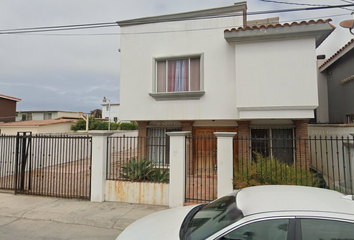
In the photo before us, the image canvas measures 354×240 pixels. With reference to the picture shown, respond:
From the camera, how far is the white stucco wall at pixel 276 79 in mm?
6582

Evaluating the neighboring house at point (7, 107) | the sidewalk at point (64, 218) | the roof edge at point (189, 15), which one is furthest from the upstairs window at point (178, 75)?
the neighboring house at point (7, 107)

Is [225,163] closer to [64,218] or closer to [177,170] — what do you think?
[177,170]

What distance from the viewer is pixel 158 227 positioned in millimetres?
2652

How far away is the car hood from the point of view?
8.07 ft

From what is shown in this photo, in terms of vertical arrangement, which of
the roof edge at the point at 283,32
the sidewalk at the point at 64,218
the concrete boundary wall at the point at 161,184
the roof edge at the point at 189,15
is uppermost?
the roof edge at the point at 189,15

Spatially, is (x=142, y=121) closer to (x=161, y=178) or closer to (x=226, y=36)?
(x=161, y=178)

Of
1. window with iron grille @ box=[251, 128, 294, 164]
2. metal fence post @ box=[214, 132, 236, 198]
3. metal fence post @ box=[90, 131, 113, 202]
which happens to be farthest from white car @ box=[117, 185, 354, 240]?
window with iron grille @ box=[251, 128, 294, 164]

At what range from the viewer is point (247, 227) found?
6.61 feet

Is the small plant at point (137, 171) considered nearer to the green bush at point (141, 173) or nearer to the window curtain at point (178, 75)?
the green bush at point (141, 173)

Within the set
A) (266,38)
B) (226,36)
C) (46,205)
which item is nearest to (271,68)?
(266,38)

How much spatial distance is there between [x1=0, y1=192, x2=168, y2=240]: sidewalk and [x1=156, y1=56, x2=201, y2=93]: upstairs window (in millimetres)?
4623

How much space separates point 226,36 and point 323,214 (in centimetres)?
640

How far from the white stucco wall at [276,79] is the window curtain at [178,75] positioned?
206cm

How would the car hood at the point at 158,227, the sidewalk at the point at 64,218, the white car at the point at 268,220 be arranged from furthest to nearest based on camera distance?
1. the sidewalk at the point at 64,218
2. the car hood at the point at 158,227
3. the white car at the point at 268,220
